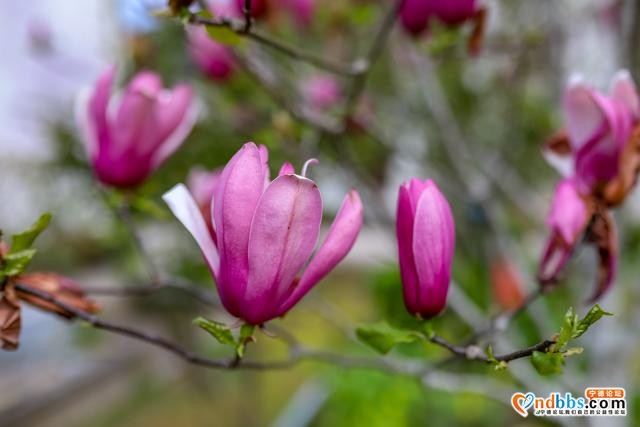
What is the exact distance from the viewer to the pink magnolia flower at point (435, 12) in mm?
632

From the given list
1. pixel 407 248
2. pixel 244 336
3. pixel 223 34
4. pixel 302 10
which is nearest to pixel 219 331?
pixel 244 336

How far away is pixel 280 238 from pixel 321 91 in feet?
3.09

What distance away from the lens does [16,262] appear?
40 centimetres

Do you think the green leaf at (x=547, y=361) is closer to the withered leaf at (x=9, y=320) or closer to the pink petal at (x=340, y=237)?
the pink petal at (x=340, y=237)

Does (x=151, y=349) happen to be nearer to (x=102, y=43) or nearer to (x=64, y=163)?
(x=64, y=163)

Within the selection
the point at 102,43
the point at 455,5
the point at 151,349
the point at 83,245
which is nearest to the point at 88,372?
the point at 151,349

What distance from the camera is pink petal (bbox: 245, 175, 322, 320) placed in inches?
12.5

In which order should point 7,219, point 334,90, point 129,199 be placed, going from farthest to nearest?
1. point 7,219
2. point 334,90
3. point 129,199

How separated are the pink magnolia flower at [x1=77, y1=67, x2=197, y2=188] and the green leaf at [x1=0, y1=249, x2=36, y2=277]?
167 mm

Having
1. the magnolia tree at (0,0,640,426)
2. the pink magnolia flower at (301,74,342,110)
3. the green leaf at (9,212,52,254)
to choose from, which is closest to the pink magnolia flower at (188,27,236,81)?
the magnolia tree at (0,0,640,426)

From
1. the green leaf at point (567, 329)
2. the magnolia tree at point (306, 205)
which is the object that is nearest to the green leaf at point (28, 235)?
the magnolia tree at point (306, 205)

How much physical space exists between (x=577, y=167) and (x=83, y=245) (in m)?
2.85

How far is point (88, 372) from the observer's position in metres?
2.50

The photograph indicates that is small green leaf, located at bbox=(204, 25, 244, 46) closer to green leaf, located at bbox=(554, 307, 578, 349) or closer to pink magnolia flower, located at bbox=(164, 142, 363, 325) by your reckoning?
pink magnolia flower, located at bbox=(164, 142, 363, 325)
